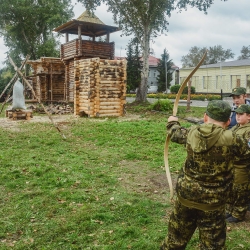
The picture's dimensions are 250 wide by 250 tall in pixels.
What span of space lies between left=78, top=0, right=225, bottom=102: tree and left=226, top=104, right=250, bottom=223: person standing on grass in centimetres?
2085

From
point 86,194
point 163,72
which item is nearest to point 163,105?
point 86,194

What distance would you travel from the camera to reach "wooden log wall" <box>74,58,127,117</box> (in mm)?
18250

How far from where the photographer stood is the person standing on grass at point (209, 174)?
3039 mm

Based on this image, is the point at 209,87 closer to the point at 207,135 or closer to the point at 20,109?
the point at 20,109

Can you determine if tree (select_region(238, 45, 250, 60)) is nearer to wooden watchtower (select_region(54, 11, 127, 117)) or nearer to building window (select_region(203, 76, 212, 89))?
building window (select_region(203, 76, 212, 89))

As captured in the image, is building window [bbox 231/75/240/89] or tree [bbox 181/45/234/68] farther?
tree [bbox 181/45/234/68]

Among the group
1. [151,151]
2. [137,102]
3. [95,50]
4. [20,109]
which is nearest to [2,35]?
[95,50]

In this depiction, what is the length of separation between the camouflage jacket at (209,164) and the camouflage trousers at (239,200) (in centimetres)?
179

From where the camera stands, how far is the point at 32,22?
4122cm

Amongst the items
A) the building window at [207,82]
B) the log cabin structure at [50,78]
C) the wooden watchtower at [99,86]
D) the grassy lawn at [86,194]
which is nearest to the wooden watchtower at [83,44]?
the log cabin structure at [50,78]

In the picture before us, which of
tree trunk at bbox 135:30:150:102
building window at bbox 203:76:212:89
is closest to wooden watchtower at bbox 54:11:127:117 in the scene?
tree trunk at bbox 135:30:150:102

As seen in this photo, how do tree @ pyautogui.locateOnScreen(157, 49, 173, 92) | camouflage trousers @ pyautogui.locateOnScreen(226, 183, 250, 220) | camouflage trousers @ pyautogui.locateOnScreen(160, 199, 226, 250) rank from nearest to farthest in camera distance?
1. camouflage trousers @ pyautogui.locateOnScreen(160, 199, 226, 250)
2. camouflage trousers @ pyautogui.locateOnScreen(226, 183, 250, 220)
3. tree @ pyautogui.locateOnScreen(157, 49, 173, 92)

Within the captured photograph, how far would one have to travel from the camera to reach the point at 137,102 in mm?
26438

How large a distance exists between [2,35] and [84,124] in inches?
1381
